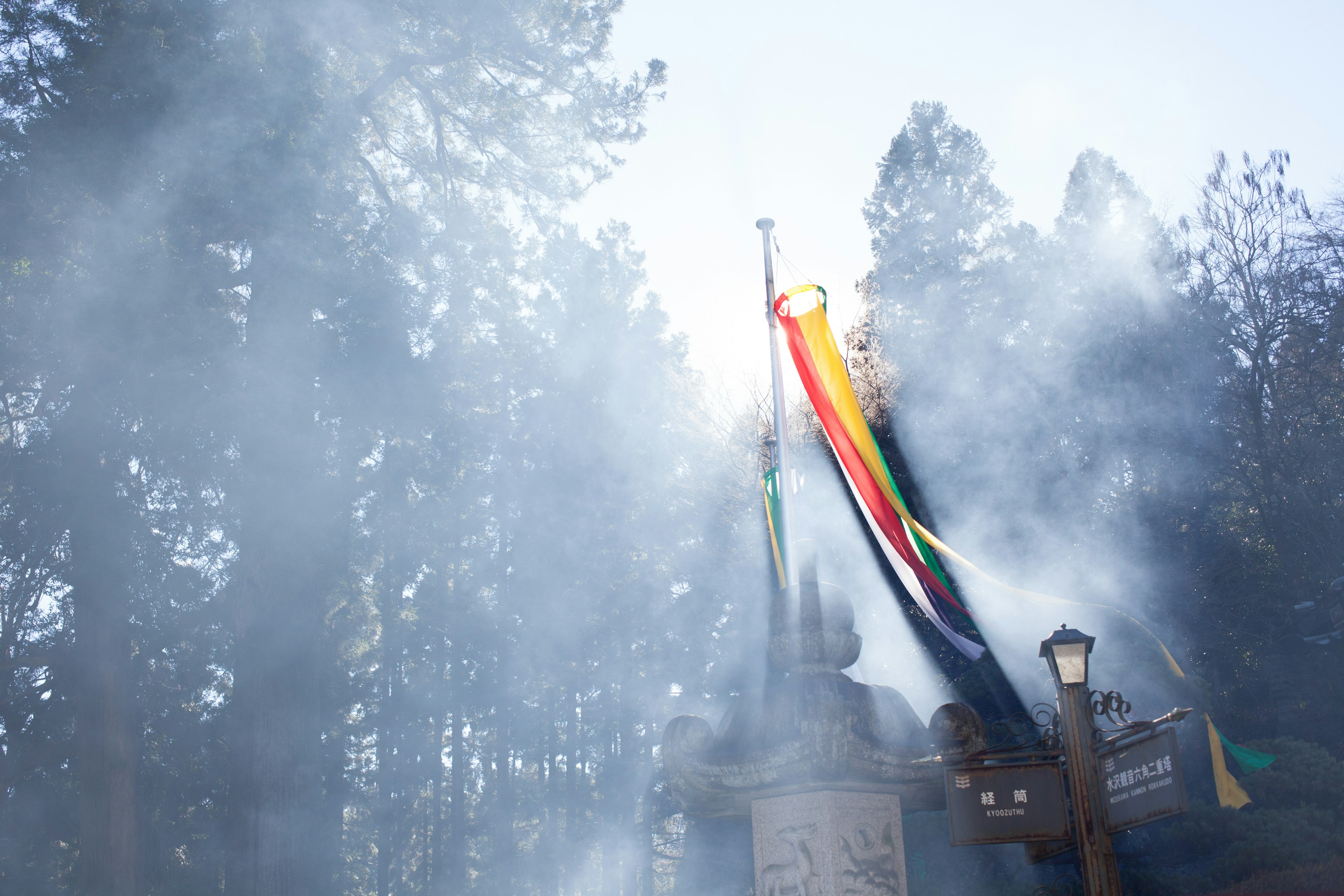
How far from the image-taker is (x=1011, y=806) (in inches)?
127

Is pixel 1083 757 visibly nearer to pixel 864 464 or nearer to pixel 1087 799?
pixel 1087 799

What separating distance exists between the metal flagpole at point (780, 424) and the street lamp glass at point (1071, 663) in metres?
1.20

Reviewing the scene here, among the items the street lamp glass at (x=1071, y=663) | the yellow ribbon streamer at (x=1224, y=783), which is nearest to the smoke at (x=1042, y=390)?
the yellow ribbon streamer at (x=1224, y=783)

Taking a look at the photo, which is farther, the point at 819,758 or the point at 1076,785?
the point at 1076,785

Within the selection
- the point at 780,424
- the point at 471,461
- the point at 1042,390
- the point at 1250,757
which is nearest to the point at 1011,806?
the point at 780,424

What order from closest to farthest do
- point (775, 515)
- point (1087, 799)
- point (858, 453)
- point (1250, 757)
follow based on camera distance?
point (1087, 799) < point (858, 453) < point (775, 515) < point (1250, 757)

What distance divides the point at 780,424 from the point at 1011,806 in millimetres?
1674

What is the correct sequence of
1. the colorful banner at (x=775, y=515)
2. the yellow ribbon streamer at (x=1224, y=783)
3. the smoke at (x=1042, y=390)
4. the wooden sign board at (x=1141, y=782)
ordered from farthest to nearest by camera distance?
the smoke at (x=1042, y=390)
the yellow ribbon streamer at (x=1224, y=783)
the colorful banner at (x=775, y=515)
the wooden sign board at (x=1141, y=782)

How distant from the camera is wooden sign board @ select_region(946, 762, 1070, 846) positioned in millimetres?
3072

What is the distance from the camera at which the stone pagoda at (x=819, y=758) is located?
2383 millimetres

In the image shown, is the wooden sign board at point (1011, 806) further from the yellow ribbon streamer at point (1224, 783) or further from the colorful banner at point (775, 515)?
the yellow ribbon streamer at point (1224, 783)

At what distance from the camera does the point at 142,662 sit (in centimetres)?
977

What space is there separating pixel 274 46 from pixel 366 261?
6.83 ft

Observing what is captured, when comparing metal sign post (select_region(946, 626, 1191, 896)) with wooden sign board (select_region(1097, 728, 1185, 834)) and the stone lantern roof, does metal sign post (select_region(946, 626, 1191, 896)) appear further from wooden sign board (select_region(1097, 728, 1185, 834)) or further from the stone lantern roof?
the stone lantern roof
